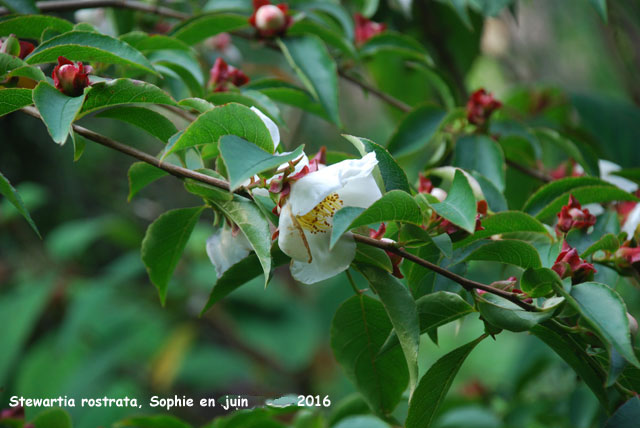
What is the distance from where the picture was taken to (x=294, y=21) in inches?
32.1

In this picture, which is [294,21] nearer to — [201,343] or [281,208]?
[281,208]

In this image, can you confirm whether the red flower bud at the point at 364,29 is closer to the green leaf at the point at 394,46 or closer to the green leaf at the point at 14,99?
the green leaf at the point at 394,46

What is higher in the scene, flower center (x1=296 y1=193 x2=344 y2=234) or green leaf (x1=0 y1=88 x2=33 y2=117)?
green leaf (x1=0 y1=88 x2=33 y2=117)

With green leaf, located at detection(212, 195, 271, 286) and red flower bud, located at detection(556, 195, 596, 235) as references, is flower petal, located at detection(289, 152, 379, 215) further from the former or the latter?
red flower bud, located at detection(556, 195, 596, 235)

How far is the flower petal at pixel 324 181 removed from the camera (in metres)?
0.45

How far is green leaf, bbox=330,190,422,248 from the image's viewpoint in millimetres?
406

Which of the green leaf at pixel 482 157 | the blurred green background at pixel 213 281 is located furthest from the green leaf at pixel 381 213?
the blurred green background at pixel 213 281

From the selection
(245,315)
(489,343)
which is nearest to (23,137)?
(245,315)

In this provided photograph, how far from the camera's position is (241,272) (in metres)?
0.53

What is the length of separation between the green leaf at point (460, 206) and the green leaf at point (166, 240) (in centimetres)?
22

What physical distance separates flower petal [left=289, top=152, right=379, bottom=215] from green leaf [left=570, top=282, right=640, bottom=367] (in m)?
0.18

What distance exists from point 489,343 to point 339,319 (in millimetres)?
2465

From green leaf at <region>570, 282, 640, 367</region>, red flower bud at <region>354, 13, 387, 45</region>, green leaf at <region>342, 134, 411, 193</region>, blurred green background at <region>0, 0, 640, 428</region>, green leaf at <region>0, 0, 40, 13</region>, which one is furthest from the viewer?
blurred green background at <region>0, 0, 640, 428</region>

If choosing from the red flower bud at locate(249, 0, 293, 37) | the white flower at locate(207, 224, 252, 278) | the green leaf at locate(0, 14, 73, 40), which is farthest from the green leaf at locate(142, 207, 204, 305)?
the red flower bud at locate(249, 0, 293, 37)
